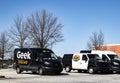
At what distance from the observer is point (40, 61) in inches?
1158

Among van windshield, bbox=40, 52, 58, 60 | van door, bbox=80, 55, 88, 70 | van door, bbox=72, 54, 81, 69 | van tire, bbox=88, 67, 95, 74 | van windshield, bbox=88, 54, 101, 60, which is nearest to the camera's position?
van windshield, bbox=40, 52, 58, 60

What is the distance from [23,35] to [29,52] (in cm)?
2706

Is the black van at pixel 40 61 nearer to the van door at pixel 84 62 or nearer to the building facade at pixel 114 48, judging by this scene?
the van door at pixel 84 62

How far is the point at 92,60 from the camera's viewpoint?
105ft

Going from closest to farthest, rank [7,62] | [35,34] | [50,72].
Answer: [50,72]
[35,34]
[7,62]

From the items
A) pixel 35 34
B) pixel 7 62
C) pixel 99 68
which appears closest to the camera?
pixel 99 68

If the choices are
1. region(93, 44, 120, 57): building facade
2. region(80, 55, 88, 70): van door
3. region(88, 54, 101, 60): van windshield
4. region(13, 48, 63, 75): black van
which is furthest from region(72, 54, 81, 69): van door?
region(93, 44, 120, 57): building facade

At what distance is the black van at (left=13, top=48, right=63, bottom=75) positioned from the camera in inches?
1146

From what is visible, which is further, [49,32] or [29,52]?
[49,32]

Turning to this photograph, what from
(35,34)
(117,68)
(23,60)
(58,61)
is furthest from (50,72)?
(35,34)

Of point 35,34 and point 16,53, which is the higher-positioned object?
point 35,34

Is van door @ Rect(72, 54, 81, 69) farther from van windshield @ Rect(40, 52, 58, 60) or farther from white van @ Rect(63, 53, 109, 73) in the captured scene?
van windshield @ Rect(40, 52, 58, 60)

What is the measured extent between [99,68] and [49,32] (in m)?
25.8

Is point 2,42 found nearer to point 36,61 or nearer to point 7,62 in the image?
point 7,62
